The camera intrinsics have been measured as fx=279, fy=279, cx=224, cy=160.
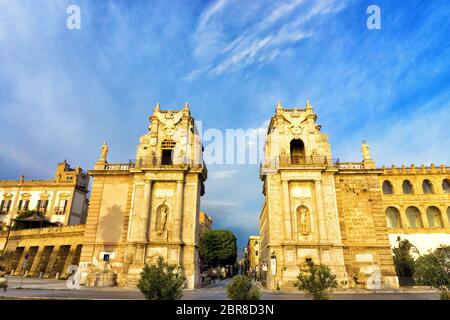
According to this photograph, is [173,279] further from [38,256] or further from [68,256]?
[38,256]

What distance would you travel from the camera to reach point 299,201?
27.3 meters

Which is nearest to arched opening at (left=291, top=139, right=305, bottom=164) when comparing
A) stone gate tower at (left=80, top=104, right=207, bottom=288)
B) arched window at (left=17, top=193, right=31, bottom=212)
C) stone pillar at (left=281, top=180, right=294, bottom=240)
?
stone pillar at (left=281, top=180, right=294, bottom=240)

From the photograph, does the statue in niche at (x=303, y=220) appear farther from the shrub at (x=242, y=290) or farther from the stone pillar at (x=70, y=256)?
the stone pillar at (x=70, y=256)

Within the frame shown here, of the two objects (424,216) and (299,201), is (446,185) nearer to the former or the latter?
(424,216)

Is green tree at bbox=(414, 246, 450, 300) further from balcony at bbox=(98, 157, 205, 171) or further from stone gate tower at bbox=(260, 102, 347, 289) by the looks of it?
balcony at bbox=(98, 157, 205, 171)

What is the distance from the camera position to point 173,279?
11.5m

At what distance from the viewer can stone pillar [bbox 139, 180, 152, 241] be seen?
26591 millimetres

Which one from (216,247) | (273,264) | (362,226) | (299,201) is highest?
(299,201)

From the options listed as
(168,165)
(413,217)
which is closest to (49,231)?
(168,165)

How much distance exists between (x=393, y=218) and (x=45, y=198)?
215ft
